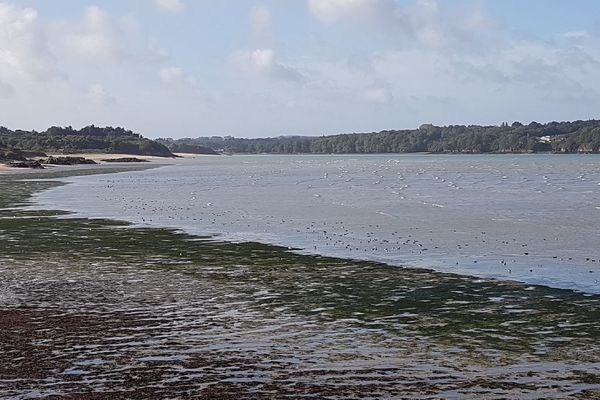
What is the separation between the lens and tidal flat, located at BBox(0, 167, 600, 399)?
11219mm

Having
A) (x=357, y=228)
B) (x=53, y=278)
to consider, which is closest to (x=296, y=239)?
(x=357, y=228)

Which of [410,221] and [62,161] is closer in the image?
[410,221]

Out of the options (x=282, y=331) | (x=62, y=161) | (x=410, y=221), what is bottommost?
(x=62, y=161)

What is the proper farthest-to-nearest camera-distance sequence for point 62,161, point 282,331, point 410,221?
point 62,161
point 410,221
point 282,331

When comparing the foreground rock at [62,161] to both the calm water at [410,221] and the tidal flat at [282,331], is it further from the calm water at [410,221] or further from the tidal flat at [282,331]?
the tidal flat at [282,331]

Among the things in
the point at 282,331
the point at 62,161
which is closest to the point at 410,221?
the point at 282,331

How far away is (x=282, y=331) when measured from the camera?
14.7m

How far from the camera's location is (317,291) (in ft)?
62.1

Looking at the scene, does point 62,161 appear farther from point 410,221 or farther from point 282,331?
point 282,331

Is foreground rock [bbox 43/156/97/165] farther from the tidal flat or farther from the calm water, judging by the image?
the tidal flat

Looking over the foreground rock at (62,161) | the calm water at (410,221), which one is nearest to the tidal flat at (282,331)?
the calm water at (410,221)

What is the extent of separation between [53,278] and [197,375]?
10.3 meters

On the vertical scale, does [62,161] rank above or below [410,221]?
below

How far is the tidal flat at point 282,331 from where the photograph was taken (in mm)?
11219
